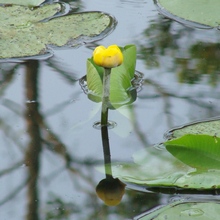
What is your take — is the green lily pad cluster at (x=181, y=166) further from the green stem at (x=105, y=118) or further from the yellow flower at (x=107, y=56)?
the yellow flower at (x=107, y=56)

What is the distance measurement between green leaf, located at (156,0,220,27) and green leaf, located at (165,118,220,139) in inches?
31.8

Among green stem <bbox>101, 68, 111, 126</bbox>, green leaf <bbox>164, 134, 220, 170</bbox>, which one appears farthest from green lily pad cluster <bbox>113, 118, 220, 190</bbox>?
green stem <bbox>101, 68, 111, 126</bbox>

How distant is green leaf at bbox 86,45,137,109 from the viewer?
7.20ft

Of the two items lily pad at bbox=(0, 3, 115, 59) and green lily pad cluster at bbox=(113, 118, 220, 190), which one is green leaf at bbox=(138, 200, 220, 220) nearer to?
green lily pad cluster at bbox=(113, 118, 220, 190)

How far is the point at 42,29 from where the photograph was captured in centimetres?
266

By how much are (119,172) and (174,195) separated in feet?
0.53

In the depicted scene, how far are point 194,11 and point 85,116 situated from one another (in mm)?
867

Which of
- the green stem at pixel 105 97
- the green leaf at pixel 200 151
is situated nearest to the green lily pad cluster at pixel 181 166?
the green leaf at pixel 200 151

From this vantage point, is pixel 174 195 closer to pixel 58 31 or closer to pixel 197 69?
pixel 197 69

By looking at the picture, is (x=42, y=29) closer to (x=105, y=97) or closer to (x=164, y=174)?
(x=105, y=97)

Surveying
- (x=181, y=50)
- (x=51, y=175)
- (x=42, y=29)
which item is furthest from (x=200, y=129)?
(x=42, y=29)

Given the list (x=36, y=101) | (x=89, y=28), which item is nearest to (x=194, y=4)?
(x=89, y=28)

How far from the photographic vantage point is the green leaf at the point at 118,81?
2.19 m

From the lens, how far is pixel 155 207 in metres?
1.72
